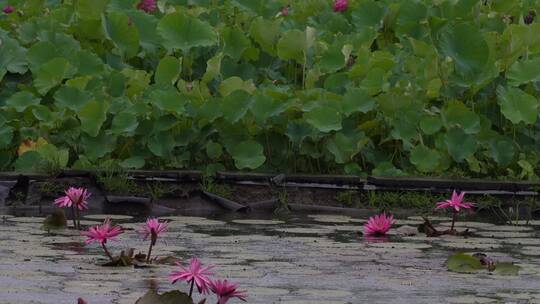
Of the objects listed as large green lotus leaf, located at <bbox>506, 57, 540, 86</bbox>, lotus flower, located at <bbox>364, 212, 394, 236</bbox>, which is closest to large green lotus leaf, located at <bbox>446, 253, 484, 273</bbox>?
lotus flower, located at <bbox>364, 212, 394, 236</bbox>

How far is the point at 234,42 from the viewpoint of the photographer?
30.2 feet

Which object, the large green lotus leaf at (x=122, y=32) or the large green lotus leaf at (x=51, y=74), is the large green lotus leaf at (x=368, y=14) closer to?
the large green lotus leaf at (x=122, y=32)

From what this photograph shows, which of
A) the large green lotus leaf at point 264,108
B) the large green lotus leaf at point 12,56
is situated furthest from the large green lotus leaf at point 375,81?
the large green lotus leaf at point 12,56

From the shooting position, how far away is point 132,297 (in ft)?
15.0

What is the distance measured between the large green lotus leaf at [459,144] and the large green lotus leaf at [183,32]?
1820 millimetres

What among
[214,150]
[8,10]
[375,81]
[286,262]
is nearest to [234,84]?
[214,150]

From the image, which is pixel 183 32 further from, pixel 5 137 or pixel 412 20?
pixel 412 20

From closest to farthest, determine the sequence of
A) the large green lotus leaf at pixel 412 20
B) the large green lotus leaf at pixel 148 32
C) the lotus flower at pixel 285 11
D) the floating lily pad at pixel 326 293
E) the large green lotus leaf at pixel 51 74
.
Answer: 1. the floating lily pad at pixel 326 293
2. the large green lotus leaf at pixel 51 74
3. the large green lotus leaf at pixel 148 32
4. the large green lotus leaf at pixel 412 20
5. the lotus flower at pixel 285 11

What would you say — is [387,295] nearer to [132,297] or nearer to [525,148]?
A: [132,297]

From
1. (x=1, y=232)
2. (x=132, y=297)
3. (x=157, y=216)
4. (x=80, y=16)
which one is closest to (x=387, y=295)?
(x=132, y=297)

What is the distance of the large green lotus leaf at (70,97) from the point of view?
28.2 feet

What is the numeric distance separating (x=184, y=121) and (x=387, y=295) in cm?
399

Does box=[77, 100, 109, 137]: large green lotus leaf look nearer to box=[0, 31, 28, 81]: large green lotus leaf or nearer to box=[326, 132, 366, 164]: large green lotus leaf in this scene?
box=[0, 31, 28, 81]: large green lotus leaf

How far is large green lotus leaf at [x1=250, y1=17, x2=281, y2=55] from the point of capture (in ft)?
30.2
